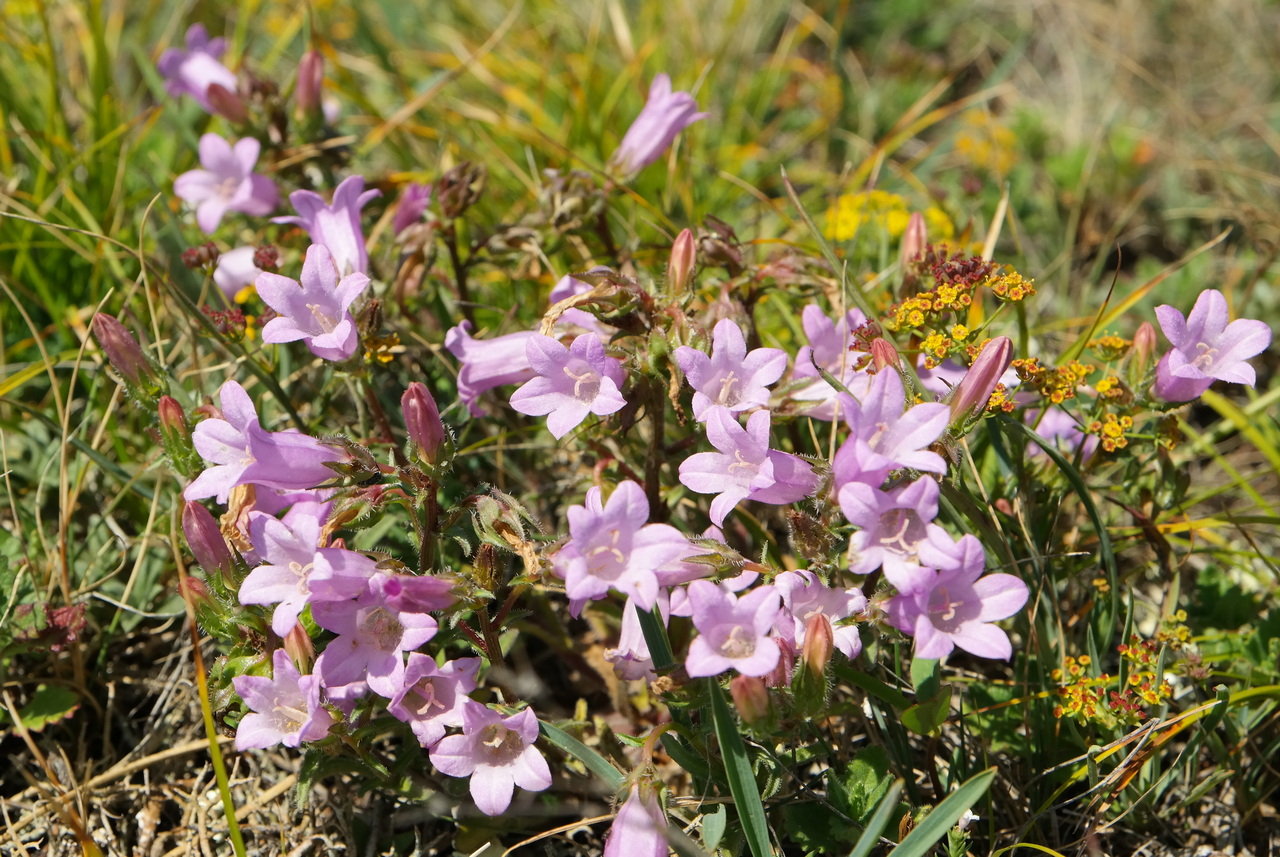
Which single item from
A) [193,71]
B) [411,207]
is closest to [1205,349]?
[411,207]

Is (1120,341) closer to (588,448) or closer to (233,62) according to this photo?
(588,448)

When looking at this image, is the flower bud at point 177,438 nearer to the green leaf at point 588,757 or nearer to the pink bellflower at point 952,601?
the green leaf at point 588,757

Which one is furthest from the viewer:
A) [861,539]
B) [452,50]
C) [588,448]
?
[452,50]

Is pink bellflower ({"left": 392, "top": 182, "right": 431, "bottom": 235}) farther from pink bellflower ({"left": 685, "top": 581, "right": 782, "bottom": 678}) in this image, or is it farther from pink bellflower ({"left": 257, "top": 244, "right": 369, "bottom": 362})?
pink bellflower ({"left": 685, "top": 581, "right": 782, "bottom": 678})

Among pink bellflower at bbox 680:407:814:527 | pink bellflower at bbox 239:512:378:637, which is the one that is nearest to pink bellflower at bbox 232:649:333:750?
pink bellflower at bbox 239:512:378:637

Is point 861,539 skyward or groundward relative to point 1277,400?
skyward

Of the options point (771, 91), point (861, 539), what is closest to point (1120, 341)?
point (861, 539)

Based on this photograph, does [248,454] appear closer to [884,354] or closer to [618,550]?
[618,550]

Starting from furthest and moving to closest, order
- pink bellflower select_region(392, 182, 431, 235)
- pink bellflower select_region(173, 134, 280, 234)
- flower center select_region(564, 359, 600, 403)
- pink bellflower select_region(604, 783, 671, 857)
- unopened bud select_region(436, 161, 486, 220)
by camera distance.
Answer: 1. pink bellflower select_region(173, 134, 280, 234)
2. pink bellflower select_region(392, 182, 431, 235)
3. unopened bud select_region(436, 161, 486, 220)
4. flower center select_region(564, 359, 600, 403)
5. pink bellflower select_region(604, 783, 671, 857)
